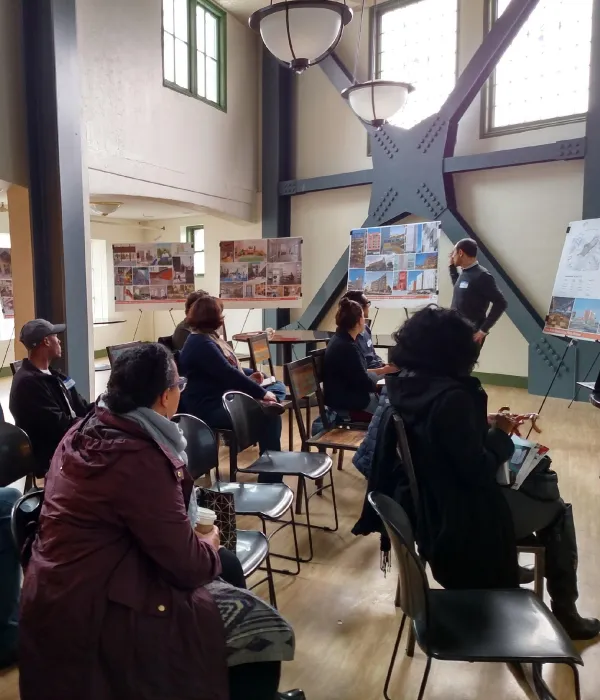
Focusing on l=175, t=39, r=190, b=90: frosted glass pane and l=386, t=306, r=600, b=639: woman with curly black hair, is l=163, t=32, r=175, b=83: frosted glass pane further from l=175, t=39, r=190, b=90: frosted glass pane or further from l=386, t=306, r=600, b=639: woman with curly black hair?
l=386, t=306, r=600, b=639: woman with curly black hair

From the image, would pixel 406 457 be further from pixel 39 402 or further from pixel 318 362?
pixel 39 402

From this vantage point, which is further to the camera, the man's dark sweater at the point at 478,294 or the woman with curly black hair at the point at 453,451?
the man's dark sweater at the point at 478,294

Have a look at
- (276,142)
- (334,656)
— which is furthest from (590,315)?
(276,142)

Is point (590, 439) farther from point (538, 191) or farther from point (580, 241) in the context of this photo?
point (538, 191)

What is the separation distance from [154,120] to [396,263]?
10.1 feet

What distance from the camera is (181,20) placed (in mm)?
6824

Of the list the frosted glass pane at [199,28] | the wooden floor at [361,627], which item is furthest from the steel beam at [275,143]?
the wooden floor at [361,627]

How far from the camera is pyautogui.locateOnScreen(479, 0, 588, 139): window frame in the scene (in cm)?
611

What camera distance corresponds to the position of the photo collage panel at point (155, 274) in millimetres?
6418

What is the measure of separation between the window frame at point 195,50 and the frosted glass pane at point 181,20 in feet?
0.18

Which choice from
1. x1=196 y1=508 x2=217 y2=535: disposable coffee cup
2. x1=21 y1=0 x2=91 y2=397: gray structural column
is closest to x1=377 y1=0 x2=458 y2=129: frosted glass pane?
x1=21 y1=0 x2=91 y2=397: gray structural column

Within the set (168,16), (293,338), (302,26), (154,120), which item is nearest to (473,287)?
(293,338)

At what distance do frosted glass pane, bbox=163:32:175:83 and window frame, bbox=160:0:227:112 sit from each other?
0.09 meters

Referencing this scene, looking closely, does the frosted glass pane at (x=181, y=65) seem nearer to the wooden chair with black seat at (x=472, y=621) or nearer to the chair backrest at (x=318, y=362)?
the chair backrest at (x=318, y=362)
